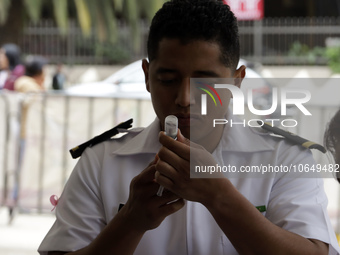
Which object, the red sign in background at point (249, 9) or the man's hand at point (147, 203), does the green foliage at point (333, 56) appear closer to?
the red sign in background at point (249, 9)

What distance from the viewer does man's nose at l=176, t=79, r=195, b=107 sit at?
1.65 m

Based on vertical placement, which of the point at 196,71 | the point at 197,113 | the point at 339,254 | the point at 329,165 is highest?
the point at 196,71

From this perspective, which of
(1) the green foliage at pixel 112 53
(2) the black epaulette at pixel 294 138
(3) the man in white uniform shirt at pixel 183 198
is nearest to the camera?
(3) the man in white uniform shirt at pixel 183 198

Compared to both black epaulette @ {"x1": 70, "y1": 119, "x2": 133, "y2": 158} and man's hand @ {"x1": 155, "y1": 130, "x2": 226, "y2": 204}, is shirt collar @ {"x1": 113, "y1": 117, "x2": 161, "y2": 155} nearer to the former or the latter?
black epaulette @ {"x1": 70, "y1": 119, "x2": 133, "y2": 158}

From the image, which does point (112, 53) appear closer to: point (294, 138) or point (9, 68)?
point (9, 68)

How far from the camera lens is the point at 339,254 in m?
1.69

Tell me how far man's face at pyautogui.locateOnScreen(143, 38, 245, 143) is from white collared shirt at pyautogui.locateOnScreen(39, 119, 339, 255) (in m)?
0.16

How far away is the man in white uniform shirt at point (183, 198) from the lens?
5.02ft

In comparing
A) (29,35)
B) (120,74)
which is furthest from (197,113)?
(29,35)

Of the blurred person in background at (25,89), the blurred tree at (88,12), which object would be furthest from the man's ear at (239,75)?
the blurred tree at (88,12)

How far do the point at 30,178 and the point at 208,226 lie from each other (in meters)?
4.38

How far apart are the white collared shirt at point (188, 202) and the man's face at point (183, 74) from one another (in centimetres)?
16

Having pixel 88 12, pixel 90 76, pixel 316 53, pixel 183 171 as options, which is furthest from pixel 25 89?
pixel 316 53

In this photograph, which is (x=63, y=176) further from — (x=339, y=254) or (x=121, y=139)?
(x=339, y=254)
